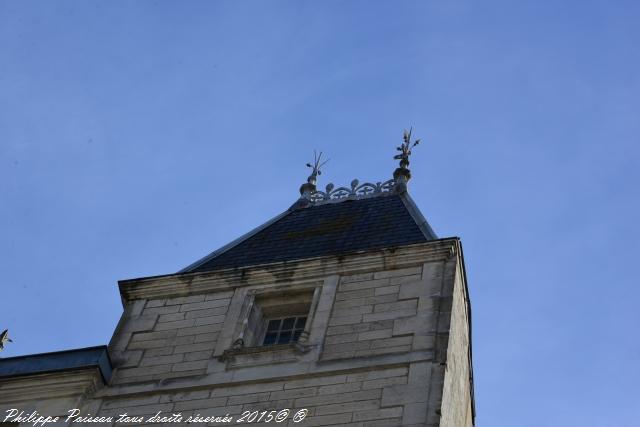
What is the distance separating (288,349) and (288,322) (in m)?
1.52

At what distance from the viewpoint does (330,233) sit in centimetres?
2212

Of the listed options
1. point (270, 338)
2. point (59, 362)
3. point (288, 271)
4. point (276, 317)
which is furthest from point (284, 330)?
point (59, 362)

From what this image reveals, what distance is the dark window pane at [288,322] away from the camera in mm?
19156

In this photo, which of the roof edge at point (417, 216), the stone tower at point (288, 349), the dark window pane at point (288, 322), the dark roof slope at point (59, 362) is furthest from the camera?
the roof edge at point (417, 216)

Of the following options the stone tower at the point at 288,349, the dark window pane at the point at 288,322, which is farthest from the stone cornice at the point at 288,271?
the dark window pane at the point at 288,322

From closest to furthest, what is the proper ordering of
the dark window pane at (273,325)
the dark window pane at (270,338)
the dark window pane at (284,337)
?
the dark window pane at (284,337), the dark window pane at (270,338), the dark window pane at (273,325)

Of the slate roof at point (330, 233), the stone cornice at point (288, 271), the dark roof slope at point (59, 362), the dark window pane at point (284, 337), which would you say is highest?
the slate roof at point (330, 233)

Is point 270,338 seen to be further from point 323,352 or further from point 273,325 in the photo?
point 323,352

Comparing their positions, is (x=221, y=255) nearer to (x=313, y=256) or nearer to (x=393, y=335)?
(x=313, y=256)

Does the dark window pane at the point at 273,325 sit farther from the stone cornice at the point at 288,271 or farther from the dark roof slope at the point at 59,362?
the dark roof slope at the point at 59,362

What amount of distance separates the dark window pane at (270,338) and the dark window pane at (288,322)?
6.9 inches

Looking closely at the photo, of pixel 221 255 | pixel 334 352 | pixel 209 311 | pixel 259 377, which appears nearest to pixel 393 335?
pixel 334 352

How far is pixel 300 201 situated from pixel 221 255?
3.41 m

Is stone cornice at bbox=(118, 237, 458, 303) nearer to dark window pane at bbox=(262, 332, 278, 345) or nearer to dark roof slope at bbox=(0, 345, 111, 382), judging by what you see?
dark window pane at bbox=(262, 332, 278, 345)
